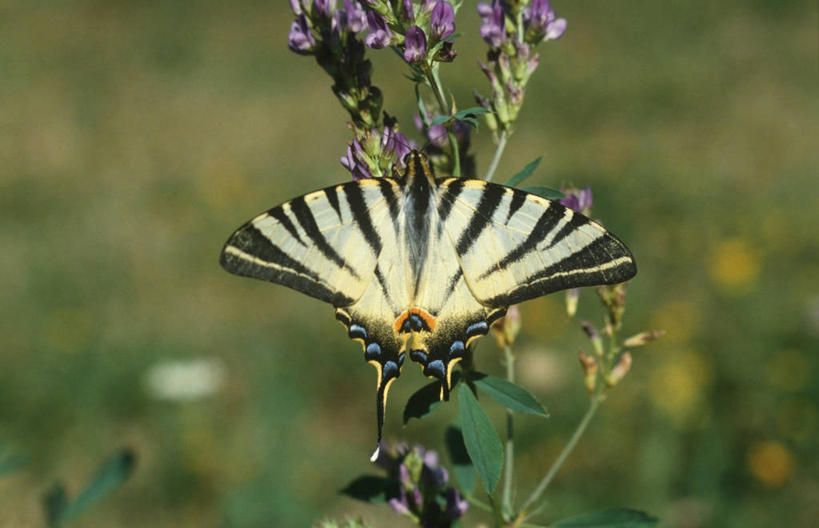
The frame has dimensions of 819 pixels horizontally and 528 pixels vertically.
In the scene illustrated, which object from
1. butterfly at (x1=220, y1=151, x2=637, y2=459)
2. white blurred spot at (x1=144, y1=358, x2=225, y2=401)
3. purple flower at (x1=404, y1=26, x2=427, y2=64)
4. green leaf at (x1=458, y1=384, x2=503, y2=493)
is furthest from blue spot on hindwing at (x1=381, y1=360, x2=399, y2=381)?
white blurred spot at (x1=144, y1=358, x2=225, y2=401)

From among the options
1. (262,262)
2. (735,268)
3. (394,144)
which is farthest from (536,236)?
(735,268)

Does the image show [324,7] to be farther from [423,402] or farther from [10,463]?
[10,463]

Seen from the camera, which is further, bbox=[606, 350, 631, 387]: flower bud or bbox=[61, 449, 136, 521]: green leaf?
bbox=[61, 449, 136, 521]: green leaf

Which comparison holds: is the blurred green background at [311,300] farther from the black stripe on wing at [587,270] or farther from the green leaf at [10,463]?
the black stripe on wing at [587,270]

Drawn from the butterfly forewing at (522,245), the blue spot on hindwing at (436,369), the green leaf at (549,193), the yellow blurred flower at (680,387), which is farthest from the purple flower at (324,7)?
the yellow blurred flower at (680,387)

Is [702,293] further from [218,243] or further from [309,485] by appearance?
[218,243]

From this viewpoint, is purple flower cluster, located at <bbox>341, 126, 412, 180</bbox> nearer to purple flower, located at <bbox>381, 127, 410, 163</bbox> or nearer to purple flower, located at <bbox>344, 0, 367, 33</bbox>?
purple flower, located at <bbox>381, 127, 410, 163</bbox>

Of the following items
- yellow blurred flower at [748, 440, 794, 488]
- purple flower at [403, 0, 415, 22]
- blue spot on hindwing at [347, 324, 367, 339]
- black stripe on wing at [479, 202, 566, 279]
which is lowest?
yellow blurred flower at [748, 440, 794, 488]
